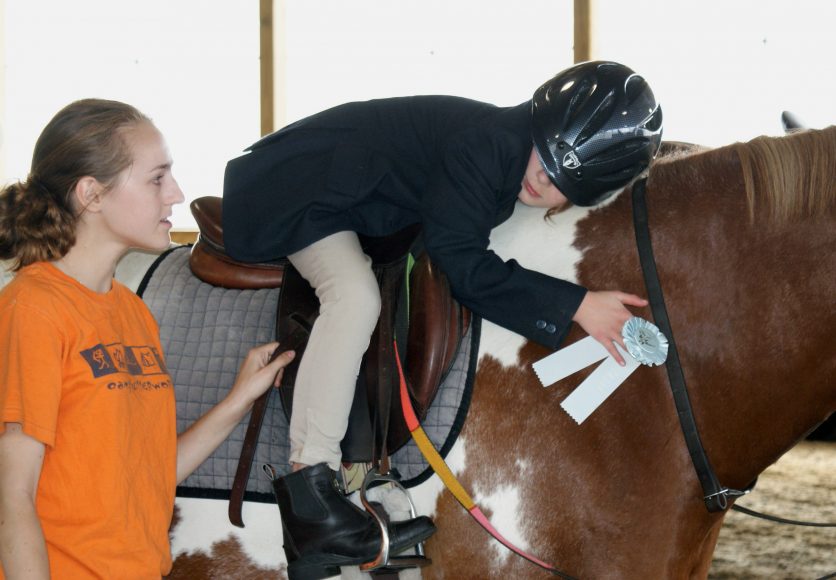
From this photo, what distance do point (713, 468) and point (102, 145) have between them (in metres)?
1.21

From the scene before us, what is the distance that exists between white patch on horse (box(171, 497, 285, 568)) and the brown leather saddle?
0.04 metres

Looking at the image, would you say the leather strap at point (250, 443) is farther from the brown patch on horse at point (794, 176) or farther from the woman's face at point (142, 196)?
the brown patch on horse at point (794, 176)

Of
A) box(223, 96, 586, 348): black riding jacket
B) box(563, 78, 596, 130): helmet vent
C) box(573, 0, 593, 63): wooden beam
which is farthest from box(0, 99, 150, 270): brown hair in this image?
box(573, 0, 593, 63): wooden beam

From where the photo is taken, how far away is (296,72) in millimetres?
5758

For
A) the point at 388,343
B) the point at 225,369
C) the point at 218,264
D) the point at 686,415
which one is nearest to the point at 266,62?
the point at 218,264

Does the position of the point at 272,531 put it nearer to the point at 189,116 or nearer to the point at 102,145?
the point at 102,145

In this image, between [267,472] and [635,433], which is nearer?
[635,433]

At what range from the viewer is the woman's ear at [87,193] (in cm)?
133

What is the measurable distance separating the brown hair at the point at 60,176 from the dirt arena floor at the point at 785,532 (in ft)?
8.72

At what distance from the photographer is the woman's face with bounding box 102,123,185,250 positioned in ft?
4.47

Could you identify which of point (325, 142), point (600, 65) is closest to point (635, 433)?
point (600, 65)

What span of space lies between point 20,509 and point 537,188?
1.02 metres

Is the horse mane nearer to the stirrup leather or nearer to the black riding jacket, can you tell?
the black riding jacket

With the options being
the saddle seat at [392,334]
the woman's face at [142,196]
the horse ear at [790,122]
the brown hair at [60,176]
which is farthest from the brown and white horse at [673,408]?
the brown hair at [60,176]
